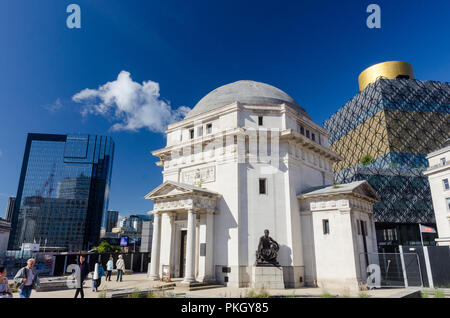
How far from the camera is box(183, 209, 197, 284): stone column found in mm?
21339

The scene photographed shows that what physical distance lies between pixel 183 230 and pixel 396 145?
62.6 meters

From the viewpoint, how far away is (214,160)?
26609 mm

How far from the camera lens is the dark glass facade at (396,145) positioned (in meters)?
60.3

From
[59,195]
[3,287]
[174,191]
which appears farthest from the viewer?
[59,195]

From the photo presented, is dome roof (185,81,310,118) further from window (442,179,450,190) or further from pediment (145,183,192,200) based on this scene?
window (442,179,450,190)

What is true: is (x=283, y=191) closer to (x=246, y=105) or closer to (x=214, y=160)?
(x=214, y=160)

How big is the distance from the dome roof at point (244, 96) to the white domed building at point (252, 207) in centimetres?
25

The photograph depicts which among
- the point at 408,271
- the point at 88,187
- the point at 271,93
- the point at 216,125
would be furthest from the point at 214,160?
the point at 88,187

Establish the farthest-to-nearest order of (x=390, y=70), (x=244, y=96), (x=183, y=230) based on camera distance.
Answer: (x=390, y=70), (x=244, y=96), (x=183, y=230)

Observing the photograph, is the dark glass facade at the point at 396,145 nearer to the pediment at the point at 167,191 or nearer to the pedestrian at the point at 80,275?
the pediment at the point at 167,191

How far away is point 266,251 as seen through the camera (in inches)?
860

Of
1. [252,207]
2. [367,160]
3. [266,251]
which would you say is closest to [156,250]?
[252,207]

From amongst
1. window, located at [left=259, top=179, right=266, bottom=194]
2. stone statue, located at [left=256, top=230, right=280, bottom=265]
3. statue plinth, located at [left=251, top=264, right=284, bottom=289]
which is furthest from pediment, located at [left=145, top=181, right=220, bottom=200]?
statue plinth, located at [left=251, top=264, right=284, bottom=289]

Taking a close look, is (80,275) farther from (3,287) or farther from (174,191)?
(174,191)
